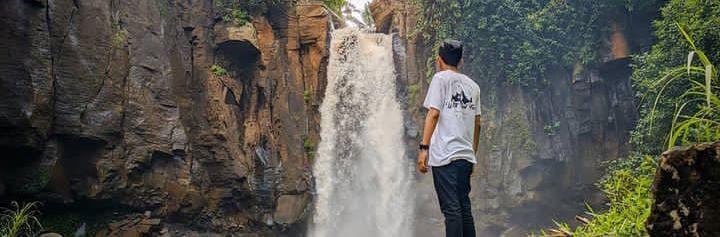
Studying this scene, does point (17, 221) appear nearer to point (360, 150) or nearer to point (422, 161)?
point (422, 161)

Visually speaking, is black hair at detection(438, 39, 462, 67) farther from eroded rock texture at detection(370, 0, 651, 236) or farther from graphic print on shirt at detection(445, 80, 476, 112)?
eroded rock texture at detection(370, 0, 651, 236)

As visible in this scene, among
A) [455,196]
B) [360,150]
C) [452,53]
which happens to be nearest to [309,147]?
[360,150]

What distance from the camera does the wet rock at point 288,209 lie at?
411 inches

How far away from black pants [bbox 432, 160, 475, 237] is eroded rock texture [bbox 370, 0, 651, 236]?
9.63 meters

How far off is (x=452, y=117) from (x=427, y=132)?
0.72ft

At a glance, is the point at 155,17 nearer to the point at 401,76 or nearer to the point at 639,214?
the point at 401,76

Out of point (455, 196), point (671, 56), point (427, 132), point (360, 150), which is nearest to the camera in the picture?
point (455, 196)

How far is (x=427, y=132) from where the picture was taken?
2906 mm

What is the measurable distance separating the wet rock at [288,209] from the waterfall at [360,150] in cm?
76

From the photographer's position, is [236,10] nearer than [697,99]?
No

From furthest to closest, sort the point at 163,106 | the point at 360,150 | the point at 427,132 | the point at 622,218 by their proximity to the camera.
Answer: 1. the point at 360,150
2. the point at 163,106
3. the point at 622,218
4. the point at 427,132

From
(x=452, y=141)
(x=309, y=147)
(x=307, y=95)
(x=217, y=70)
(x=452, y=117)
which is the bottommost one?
(x=309, y=147)

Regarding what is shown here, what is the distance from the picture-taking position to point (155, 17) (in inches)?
372

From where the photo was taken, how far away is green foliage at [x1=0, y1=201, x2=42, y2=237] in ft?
20.1
